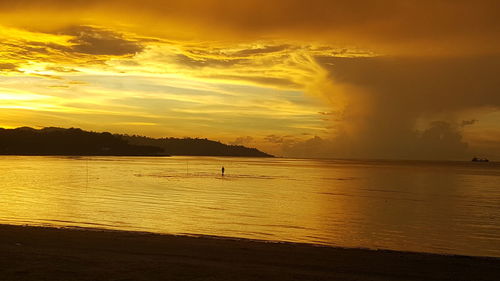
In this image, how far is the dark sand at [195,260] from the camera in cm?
1191

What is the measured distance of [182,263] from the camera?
44.5ft

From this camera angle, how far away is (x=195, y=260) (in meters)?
14.5

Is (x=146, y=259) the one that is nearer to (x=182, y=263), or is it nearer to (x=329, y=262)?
(x=182, y=263)

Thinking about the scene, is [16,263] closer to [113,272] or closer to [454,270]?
[113,272]

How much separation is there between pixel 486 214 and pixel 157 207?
2477cm

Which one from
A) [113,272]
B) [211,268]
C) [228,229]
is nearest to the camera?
[113,272]

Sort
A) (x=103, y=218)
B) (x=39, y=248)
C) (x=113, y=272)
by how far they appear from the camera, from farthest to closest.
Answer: (x=103, y=218) → (x=39, y=248) → (x=113, y=272)

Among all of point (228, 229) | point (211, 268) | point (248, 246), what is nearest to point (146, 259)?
point (211, 268)

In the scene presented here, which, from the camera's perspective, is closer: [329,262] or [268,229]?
[329,262]

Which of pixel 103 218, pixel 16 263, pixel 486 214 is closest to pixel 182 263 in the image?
pixel 16 263

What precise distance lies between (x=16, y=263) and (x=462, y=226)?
1027 inches

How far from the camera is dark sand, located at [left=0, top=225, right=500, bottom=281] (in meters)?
11.9

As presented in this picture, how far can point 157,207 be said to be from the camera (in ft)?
117

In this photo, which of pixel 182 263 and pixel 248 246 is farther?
pixel 248 246
